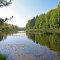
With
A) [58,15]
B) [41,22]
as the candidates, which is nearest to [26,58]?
[58,15]

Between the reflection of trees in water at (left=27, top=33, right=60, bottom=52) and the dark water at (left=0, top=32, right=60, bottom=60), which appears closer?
the dark water at (left=0, top=32, right=60, bottom=60)

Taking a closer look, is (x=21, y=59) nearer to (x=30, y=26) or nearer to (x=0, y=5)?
(x=0, y=5)

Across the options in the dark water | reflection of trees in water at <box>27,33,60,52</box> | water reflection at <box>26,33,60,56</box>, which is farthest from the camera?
reflection of trees in water at <box>27,33,60,52</box>

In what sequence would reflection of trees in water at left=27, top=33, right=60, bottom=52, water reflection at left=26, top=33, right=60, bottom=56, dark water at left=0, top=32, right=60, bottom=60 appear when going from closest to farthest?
dark water at left=0, top=32, right=60, bottom=60
water reflection at left=26, top=33, right=60, bottom=56
reflection of trees in water at left=27, top=33, right=60, bottom=52

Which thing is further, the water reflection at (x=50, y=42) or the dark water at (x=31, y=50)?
the water reflection at (x=50, y=42)

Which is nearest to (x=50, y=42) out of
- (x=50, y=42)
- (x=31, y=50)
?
(x=50, y=42)

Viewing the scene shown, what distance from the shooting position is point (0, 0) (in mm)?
14047

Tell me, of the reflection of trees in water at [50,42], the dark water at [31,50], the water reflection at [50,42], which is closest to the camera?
the dark water at [31,50]

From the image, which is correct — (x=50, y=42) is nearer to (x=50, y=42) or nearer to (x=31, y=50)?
(x=50, y=42)

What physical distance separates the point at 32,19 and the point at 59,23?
323ft

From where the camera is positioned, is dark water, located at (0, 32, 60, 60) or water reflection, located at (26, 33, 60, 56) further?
water reflection, located at (26, 33, 60, 56)

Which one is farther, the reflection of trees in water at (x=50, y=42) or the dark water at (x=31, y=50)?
the reflection of trees in water at (x=50, y=42)

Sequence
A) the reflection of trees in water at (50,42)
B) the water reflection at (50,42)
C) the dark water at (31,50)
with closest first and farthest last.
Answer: the dark water at (31,50)
the water reflection at (50,42)
the reflection of trees in water at (50,42)

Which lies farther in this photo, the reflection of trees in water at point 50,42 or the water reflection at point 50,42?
the reflection of trees in water at point 50,42
